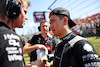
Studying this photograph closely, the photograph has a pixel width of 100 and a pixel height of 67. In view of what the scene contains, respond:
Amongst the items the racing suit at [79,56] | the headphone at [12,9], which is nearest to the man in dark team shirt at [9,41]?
the headphone at [12,9]

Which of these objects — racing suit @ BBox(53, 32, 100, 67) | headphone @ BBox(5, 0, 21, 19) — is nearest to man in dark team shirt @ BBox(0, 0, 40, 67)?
headphone @ BBox(5, 0, 21, 19)

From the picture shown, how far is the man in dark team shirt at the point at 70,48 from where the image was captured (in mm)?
1055

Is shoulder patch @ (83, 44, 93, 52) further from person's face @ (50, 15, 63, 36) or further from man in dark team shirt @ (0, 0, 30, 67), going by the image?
man in dark team shirt @ (0, 0, 30, 67)

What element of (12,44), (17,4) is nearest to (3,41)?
(12,44)

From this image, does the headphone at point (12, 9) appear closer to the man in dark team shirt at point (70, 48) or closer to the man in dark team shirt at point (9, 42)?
the man in dark team shirt at point (9, 42)

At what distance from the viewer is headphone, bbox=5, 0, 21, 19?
3.26 feet

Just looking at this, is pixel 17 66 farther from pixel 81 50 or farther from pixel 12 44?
pixel 81 50

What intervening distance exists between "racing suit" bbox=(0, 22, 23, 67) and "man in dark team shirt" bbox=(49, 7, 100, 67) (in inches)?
25.3

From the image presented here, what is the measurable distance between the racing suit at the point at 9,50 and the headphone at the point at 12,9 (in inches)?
9.5

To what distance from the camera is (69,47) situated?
1.24 meters

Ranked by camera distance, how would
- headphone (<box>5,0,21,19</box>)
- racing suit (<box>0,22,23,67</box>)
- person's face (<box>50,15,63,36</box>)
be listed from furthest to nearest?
person's face (<box>50,15,63,36</box>) < headphone (<box>5,0,21,19</box>) < racing suit (<box>0,22,23,67</box>)

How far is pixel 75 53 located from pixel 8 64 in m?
Answer: 0.75

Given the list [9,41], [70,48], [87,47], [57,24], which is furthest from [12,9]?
[87,47]

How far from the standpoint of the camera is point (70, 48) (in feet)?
3.99
